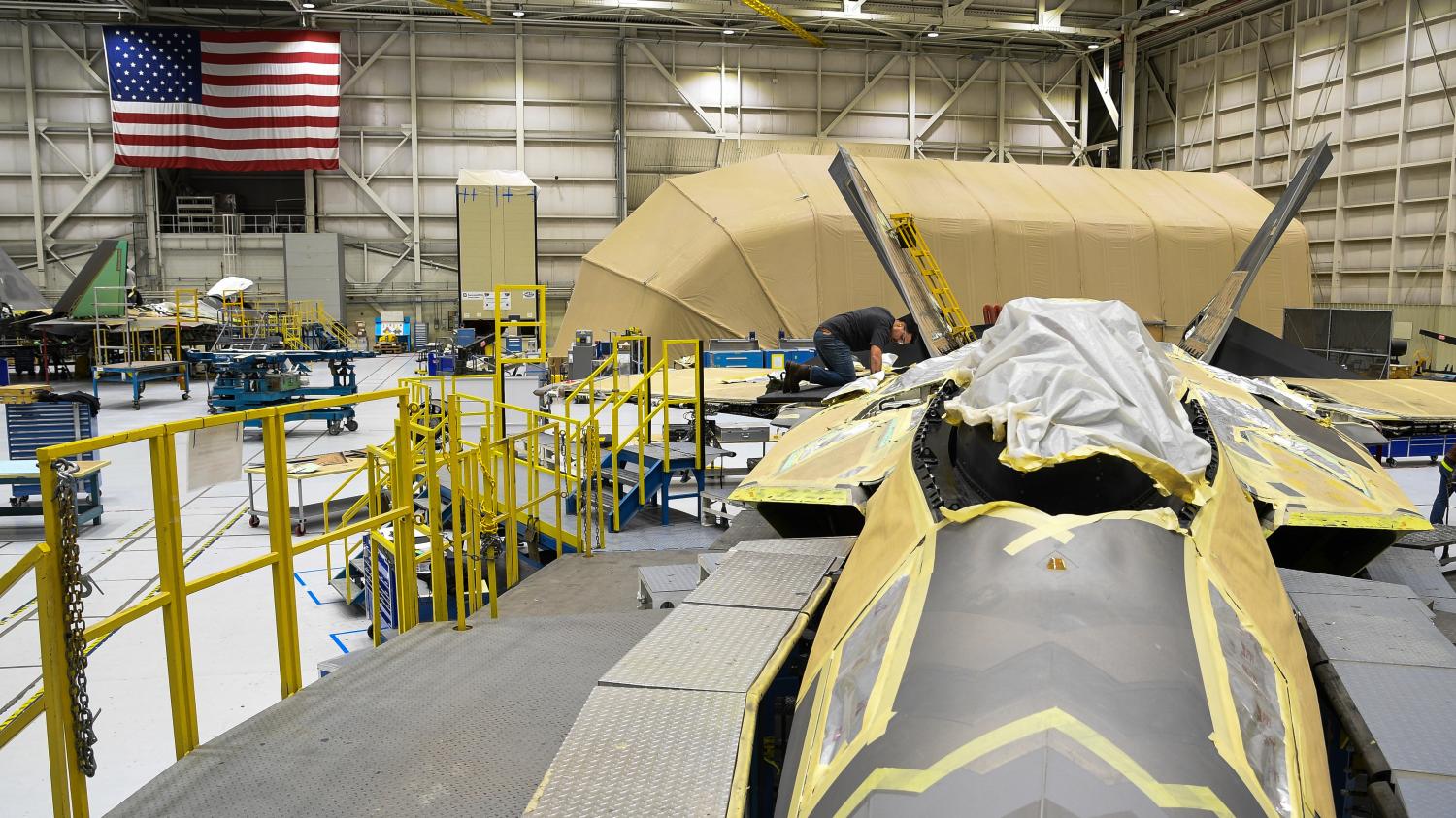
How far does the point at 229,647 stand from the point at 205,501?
6238mm

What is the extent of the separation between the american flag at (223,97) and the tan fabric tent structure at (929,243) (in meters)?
13.8

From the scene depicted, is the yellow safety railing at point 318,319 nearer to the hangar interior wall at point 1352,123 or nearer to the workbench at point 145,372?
the workbench at point 145,372

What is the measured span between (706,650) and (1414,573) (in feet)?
16.7

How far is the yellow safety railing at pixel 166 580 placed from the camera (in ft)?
11.5

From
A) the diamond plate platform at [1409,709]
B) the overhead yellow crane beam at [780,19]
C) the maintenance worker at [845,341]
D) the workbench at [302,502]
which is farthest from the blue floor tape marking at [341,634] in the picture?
the overhead yellow crane beam at [780,19]

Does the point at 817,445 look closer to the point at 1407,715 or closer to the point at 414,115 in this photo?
the point at 1407,715

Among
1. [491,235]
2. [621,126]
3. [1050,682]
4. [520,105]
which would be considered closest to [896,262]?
[1050,682]

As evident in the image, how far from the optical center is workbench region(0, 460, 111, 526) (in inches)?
432

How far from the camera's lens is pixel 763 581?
4.69 m

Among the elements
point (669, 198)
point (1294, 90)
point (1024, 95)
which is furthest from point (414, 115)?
point (1294, 90)

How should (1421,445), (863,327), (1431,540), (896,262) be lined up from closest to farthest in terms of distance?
Answer: (1431,540), (896,262), (863,327), (1421,445)

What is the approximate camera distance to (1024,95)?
38906 mm

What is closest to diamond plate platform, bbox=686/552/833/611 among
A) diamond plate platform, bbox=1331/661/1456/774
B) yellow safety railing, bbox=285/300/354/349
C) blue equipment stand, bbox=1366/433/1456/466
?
diamond plate platform, bbox=1331/661/1456/774

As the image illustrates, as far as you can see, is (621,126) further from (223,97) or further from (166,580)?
(166,580)
